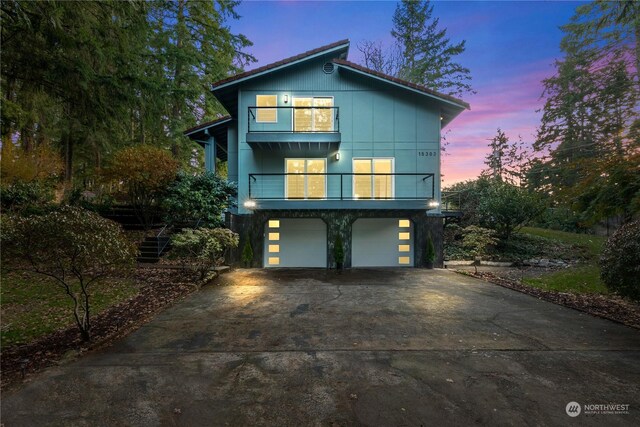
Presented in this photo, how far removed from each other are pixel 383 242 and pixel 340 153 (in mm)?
4652

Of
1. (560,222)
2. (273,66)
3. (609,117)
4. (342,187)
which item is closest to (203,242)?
(342,187)

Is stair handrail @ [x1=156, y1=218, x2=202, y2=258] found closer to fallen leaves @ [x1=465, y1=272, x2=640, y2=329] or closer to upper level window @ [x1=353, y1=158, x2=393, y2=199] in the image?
upper level window @ [x1=353, y1=158, x2=393, y2=199]

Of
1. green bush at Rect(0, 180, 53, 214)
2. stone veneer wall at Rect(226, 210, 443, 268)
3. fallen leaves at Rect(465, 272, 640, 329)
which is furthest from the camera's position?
green bush at Rect(0, 180, 53, 214)

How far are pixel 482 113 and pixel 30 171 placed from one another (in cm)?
3003

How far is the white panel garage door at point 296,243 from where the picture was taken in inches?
518

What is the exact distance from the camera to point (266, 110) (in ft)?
43.1

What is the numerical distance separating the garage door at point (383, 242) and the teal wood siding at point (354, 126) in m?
1.55

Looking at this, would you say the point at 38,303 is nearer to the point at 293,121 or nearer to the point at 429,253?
the point at 293,121

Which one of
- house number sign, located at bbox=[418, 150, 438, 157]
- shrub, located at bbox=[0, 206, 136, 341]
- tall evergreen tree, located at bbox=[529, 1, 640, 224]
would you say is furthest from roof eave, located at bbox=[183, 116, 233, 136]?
tall evergreen tree, located at bbox=[529, 1, 640, 224]

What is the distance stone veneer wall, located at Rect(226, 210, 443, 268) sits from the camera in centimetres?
1242

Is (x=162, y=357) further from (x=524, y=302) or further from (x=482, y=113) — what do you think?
(x=482, y=113)

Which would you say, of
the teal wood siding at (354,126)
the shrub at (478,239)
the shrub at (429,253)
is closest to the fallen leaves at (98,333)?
the teal wood siding at (354,126)

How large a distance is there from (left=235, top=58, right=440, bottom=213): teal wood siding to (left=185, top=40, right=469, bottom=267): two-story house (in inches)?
1.8

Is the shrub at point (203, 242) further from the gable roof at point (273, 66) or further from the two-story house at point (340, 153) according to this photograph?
the gable roof at point (273, 66)
